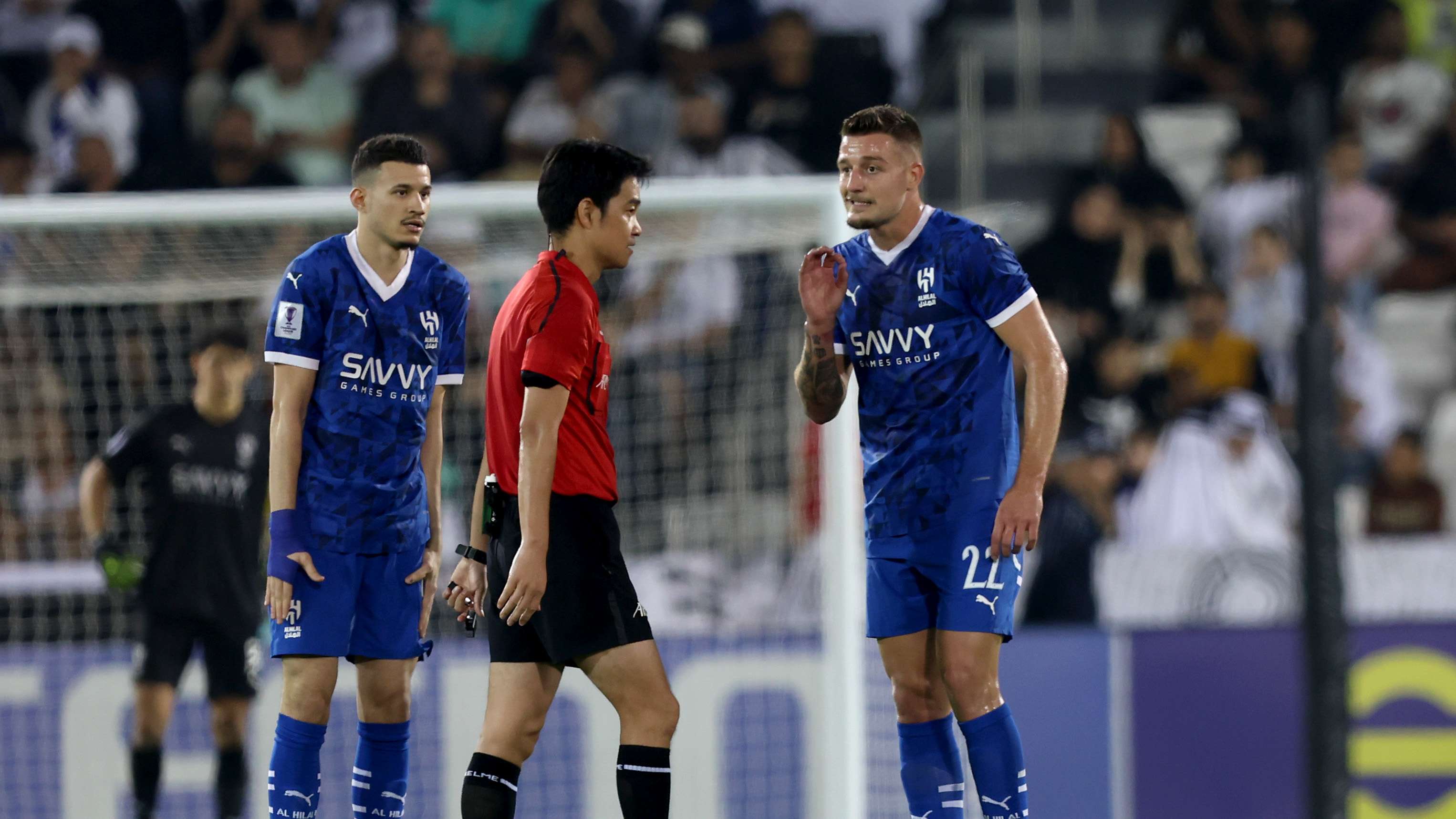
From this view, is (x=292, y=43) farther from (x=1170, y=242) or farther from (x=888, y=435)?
(x=888, y=435)

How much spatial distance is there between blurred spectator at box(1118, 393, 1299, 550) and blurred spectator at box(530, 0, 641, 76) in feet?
15.3

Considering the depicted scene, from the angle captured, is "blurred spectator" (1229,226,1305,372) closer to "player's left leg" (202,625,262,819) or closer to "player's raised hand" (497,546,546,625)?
"player's left leg" (202,625,262,819)

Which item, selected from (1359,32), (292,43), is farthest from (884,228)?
(1359,32)

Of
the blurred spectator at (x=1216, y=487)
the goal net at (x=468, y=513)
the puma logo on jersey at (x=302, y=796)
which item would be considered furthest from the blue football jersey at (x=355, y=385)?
the blurred spectator at (x=1216, y=487)

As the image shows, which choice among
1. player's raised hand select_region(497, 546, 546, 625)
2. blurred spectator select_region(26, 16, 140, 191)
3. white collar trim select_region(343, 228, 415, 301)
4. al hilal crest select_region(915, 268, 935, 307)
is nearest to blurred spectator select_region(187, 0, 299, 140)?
blurred spectator select_region(26, 16, 140, 191)

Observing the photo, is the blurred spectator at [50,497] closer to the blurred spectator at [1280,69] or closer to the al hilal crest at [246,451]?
the al hilal crest at [246,451]

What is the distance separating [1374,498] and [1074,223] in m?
2.50

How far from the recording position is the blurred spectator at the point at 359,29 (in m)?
11.4

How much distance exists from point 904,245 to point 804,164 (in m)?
6.27

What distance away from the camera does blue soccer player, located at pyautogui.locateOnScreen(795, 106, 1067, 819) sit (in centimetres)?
429

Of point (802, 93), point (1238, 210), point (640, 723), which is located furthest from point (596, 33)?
point (640, 723)

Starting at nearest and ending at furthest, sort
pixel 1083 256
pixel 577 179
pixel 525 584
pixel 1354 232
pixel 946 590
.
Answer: pixel 525 584
pixel 577 179
pixel 946 590
pixel 1083 256
pixel 1354 232

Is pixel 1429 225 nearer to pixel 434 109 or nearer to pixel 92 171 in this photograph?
pixel 434 109

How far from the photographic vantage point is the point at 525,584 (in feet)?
13.0
